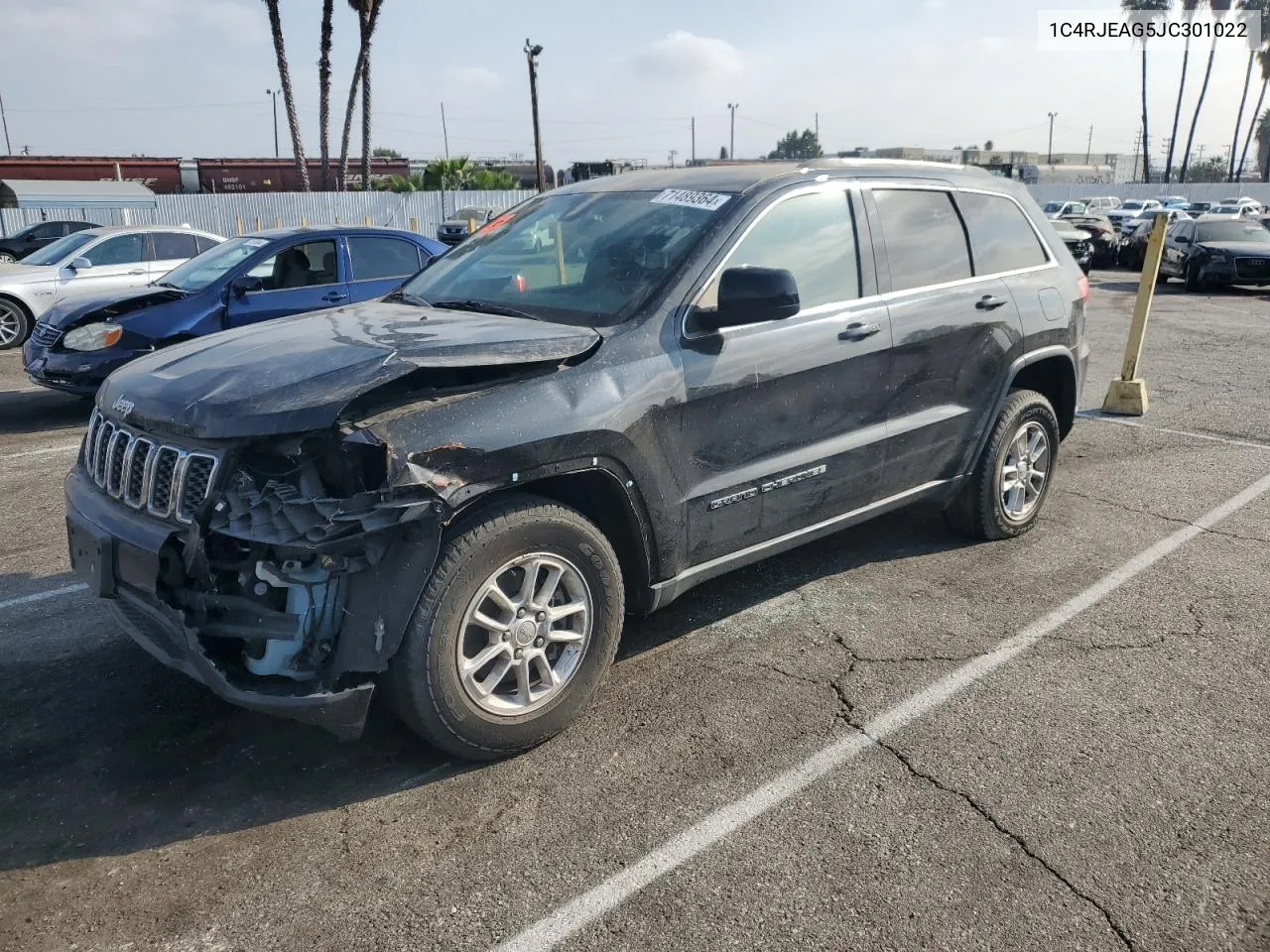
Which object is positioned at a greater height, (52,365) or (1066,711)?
(52,365)

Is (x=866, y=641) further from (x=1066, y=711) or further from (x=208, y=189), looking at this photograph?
(x=208, y=189)

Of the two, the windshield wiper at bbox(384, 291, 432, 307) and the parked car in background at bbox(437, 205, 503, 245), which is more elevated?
the parked car in background at bbox(437, 205, 503, 245)

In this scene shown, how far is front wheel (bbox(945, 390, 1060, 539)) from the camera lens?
16.3ft

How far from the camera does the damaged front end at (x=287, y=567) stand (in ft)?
9.14

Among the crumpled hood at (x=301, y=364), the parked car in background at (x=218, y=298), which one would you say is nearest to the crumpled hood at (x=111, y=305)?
the parked car in background at (x=218, y=298)

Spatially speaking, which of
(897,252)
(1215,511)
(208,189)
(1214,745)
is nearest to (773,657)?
(1214,745)

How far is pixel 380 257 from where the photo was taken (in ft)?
30.0

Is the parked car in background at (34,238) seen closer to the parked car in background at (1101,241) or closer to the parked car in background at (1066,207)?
the parked car in background at (1101,241)

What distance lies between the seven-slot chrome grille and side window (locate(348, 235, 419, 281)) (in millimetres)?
5811

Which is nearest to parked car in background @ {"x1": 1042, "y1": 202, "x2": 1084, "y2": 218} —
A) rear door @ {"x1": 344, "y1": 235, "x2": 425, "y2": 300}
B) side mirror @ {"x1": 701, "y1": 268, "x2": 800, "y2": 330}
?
rear door @ {"x1": 344, "y1": 235, "x2": 425, "y2": 300}

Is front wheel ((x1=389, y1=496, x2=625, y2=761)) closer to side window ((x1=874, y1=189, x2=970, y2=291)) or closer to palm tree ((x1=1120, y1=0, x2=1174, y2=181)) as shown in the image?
side window ((x1=874, y1=189, x2=970, y2=291))

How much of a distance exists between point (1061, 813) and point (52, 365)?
27.8 ft

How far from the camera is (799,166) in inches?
168

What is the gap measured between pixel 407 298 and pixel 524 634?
1.88 m
